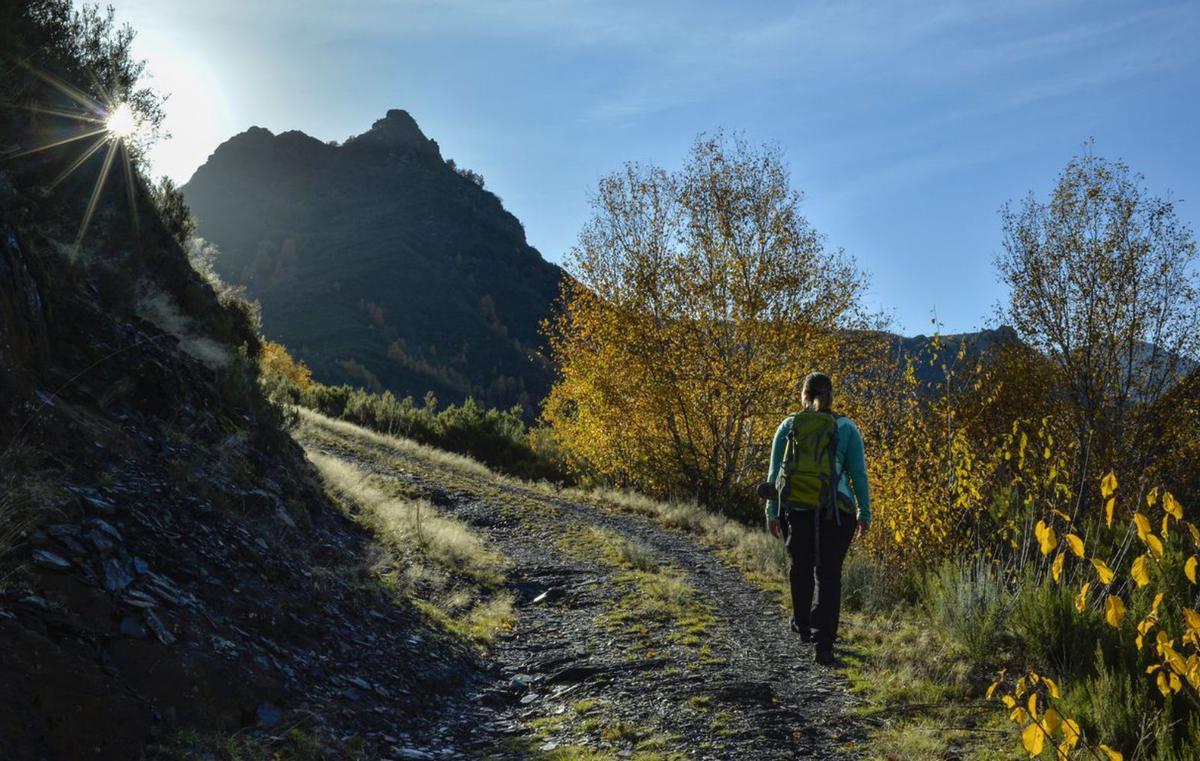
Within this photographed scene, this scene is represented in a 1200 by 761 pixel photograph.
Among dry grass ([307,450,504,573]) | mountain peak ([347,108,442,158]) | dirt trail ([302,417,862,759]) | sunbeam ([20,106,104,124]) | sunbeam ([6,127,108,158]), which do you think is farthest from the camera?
mountain peak ([347,108,442,158])

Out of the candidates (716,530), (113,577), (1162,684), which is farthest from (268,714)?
(716,530)

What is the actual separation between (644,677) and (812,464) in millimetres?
2120

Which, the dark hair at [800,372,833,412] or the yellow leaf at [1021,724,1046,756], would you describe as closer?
the yellow leaf at [1021,724,1046,756]

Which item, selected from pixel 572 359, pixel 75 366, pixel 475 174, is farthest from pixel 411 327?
pixel 75 366

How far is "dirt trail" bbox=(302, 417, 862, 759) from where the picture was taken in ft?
15.6

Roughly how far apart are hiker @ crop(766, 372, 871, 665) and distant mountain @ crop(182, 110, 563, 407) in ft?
235

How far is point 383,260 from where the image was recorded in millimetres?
115562

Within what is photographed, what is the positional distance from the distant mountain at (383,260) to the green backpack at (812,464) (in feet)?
235

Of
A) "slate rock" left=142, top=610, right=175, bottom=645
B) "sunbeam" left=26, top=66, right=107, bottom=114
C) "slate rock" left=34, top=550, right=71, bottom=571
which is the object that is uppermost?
"sunbeam" left=26, top=66, right=107, bottom=114

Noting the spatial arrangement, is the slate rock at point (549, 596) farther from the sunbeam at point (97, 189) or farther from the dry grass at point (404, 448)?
the dry grass at point (404, 448)

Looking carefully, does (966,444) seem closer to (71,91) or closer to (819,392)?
(819,392)

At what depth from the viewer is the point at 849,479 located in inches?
237

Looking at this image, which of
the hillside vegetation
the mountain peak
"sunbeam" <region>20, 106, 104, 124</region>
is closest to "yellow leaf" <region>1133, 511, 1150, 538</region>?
the hillside vegetation

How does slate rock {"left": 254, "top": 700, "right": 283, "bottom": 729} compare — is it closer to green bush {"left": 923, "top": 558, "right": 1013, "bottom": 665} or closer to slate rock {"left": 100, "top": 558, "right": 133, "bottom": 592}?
slate rock {"left": 100, "top": 558, "right": 133, "bottom": 592}
